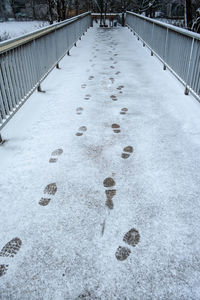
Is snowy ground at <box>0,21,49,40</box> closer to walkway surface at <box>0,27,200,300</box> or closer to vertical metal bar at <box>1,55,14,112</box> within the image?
vertical metal bar at <box>1,55,14,112</box>

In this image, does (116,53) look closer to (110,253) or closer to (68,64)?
(68,64)

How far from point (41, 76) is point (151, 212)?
161 inches

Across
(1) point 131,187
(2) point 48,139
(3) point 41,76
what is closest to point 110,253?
(1) point 131,187

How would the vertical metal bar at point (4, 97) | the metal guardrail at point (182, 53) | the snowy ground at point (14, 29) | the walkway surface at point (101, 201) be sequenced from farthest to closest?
the snowy ground at point (14, 29) → the metal guardrail at point (182, 53) → the vertical metal bar at point (4, 97) → the walkway surface at point (101, 201)

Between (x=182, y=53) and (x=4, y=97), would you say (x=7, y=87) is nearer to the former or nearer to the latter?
(x=4, y=97)

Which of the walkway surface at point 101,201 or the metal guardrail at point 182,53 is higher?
the metal guardrail at point 182,53

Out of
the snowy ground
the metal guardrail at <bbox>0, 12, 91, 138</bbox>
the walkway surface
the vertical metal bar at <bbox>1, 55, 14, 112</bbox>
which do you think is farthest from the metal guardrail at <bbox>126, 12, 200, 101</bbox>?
the snowy ground

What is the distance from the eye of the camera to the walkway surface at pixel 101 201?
65.2 inches

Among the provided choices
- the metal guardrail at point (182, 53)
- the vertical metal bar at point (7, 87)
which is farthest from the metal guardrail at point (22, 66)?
the metal guardrail at point (182, 53)

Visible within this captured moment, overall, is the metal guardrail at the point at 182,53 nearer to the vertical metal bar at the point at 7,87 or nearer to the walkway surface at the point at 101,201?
the walkway surface at the point at 101,201

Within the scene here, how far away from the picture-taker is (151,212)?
7.14 ft

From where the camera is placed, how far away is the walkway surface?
1656 millimetres

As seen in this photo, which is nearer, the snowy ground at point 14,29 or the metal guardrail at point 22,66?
the metal guardrail at point 22,66

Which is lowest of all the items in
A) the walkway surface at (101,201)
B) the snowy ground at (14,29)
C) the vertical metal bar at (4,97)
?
the walkway surface at (101,201)
